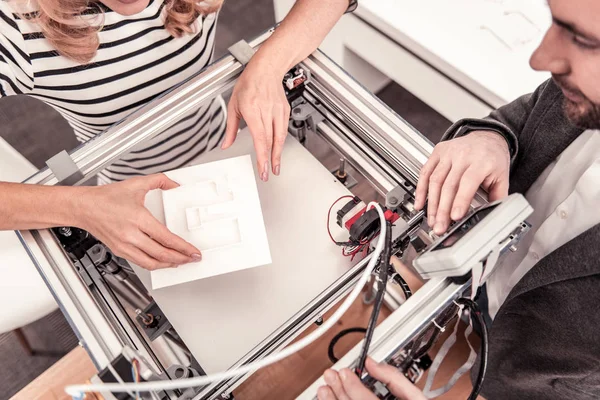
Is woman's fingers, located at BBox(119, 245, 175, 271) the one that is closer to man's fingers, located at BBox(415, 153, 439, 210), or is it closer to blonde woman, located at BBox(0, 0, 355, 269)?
blonde woman, located at BBox(0, 0, 355, 269)

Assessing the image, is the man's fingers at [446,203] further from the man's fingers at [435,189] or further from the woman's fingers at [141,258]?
the woman's fingers at [141,258]

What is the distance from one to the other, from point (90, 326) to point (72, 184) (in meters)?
0.26

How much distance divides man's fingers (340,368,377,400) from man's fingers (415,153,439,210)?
28 centimetres

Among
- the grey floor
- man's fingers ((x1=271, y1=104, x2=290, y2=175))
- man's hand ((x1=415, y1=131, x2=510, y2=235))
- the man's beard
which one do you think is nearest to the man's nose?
the man's beard

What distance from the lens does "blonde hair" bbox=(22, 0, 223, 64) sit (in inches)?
31.4

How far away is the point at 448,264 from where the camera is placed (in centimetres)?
56

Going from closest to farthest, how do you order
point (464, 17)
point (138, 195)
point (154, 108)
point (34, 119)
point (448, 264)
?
1. point (448, 264)
2. point (138, 195)
3. point (154, 108)
4. point (464, 17)
5. point (34, 119)

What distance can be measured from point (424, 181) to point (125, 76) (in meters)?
0.67

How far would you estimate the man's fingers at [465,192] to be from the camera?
662 mm

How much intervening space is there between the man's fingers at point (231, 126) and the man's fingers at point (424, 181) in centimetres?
34

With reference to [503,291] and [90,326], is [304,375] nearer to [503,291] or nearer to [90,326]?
[503,291]

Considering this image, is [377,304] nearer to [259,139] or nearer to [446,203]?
[446,203]

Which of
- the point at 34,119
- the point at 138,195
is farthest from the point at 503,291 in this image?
the point at 34,119

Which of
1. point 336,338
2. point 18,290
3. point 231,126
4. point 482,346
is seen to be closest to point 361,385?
point 482,346
